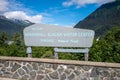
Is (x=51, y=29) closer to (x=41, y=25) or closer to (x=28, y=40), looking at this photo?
(x=41, y=25)

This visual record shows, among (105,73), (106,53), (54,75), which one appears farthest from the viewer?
(106,53)

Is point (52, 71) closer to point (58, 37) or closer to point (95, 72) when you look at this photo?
point (58, 37)

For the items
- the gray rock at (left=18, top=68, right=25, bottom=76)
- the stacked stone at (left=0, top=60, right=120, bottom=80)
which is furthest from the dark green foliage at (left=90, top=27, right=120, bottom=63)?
the gray rock at (left=18, top=68, right=25, bottom=76)

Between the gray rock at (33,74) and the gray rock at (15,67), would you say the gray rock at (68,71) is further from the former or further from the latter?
the gray rock at (15,67)

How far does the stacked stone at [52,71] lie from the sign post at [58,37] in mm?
730

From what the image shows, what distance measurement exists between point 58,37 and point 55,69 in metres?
1.52

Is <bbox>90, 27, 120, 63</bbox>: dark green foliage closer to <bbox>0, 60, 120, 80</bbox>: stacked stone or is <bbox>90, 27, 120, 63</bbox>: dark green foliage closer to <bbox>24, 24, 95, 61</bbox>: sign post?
<bbox>24, 24, 95, 61</bbox>: sign post

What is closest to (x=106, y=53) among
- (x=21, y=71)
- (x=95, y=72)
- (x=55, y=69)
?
(x=95, y=72)

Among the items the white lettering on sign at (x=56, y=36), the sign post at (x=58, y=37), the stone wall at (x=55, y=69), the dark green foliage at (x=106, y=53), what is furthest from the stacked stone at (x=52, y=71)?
the dark green foliage at (x=106, y=53)

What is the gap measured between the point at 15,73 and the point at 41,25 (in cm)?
254

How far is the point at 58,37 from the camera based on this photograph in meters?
9.61

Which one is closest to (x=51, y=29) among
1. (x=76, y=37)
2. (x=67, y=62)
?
(x=76, y=37)

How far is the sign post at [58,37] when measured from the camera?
30.3 feet

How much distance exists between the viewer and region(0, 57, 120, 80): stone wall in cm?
827
